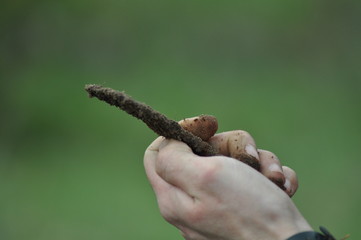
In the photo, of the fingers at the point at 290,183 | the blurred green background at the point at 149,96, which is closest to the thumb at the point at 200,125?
the fingers at the point at 290,183

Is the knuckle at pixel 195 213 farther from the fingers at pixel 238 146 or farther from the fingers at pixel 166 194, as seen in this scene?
the fingers at pixel 238 146

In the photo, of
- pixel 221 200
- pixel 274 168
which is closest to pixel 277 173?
pixel 274 168

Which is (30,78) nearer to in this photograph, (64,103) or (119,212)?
(64,103)

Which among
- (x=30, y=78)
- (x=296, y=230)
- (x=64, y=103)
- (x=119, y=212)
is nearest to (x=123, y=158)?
(x=119, y=212)

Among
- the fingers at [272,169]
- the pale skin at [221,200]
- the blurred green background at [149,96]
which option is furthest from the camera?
the blurred green background at [149,96]

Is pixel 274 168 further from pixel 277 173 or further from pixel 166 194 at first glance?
pixel 166 194

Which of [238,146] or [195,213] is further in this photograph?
[238,146]
